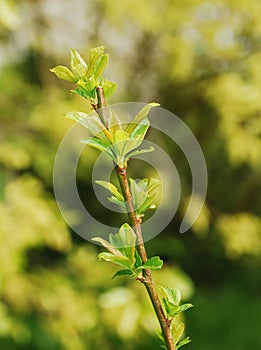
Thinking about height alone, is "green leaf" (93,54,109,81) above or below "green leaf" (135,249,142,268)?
above

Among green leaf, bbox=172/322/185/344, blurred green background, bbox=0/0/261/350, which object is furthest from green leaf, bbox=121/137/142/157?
blurred green background, bbox=0/0/261/350

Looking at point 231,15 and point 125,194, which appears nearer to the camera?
point 125,194

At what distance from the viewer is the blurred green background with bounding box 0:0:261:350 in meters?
3.02

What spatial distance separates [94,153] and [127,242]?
11.1ft

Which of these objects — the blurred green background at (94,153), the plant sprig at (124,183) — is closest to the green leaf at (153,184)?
the plant sprig at (124,183)

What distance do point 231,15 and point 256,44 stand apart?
10.1 inches

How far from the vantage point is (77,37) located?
13.2ft

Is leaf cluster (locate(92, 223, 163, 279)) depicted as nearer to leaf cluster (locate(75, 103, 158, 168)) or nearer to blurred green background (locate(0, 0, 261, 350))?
leaf cluster (locate(75, 103, 158, 168))

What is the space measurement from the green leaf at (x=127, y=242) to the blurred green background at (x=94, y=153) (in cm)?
213

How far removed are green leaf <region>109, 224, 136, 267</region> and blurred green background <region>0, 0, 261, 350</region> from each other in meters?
2.13

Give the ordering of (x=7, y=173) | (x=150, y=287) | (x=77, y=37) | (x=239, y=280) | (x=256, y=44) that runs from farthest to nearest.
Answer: (x=239, y=280), (x=77, y=37), (x=256, y=44), (x=7, y=173), (x=150, y=287)

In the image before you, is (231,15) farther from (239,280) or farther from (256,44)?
(239,280)

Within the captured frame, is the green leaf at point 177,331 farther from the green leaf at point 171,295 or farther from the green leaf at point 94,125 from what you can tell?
the green leaf at point 94,125

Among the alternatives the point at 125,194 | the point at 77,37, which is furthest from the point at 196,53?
the point at 125,194
